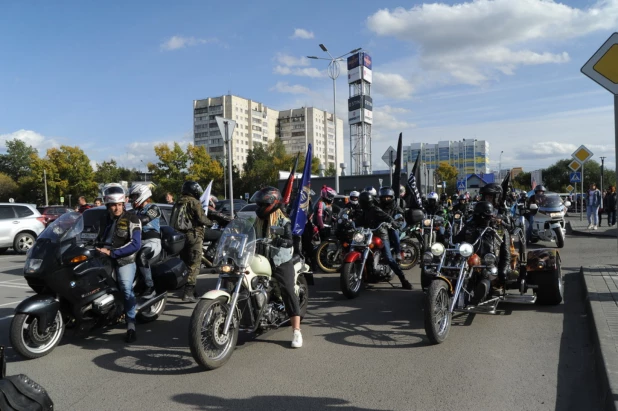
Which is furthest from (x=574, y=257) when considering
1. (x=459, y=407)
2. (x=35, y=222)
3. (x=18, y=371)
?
(x=35, y=222)

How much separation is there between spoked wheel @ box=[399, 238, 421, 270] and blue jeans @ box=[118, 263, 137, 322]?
6341mm

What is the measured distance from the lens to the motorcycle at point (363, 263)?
7453 mm

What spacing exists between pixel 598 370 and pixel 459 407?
4.74ft

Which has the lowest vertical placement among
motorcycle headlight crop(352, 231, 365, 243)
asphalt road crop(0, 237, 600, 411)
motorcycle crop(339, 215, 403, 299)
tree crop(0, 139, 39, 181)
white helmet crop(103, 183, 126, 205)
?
asphalt road crop(0, 237, 600, 411)

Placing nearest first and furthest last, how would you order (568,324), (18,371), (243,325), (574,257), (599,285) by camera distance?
(18,371) → (243,325) → (568,324) → (599,285) → (574,257)

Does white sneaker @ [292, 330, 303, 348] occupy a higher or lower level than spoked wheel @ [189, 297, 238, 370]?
lower

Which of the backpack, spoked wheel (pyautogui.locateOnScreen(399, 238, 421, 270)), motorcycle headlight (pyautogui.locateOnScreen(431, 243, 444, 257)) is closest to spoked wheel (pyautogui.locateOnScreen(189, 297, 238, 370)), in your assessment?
the backpack

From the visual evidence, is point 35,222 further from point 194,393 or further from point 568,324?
point 568,324

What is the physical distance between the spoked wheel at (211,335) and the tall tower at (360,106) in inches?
2163

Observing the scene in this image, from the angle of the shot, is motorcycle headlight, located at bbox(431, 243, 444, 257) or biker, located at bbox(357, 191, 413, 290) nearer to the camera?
motorcycle headlight, located at bbox(431, 243, 444, 257)

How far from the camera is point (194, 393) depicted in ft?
13.2

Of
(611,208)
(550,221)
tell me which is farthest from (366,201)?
(611,208)

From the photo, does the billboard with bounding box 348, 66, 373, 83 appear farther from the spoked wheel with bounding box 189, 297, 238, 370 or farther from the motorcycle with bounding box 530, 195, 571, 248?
the spoked wheel with bounding box 189, 297, 238, 370

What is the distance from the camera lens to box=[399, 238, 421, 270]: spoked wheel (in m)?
10.5
